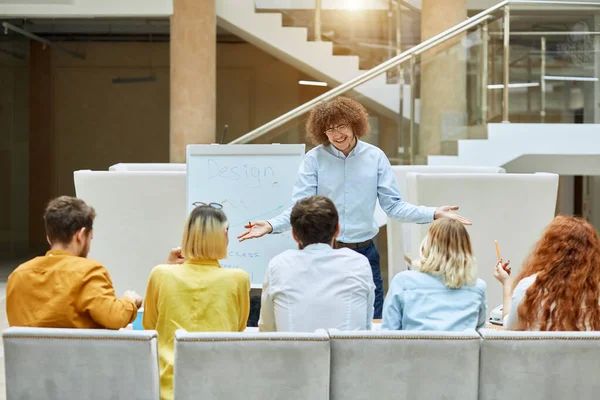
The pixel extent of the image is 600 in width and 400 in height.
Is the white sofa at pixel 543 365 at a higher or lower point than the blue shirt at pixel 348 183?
lower

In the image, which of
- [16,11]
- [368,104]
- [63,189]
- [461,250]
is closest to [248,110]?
[63,189]

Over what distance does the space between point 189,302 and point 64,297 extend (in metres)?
0.38

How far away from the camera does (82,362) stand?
7.66 ft

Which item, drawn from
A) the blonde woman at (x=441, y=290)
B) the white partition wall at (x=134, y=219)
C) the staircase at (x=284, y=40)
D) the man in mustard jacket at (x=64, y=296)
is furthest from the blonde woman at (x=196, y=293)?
the staircase at (x=284, y=40)

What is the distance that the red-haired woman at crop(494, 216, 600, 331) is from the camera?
2.59 m

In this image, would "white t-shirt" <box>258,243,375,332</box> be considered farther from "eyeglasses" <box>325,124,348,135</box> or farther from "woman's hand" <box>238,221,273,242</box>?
"eyeglasses" <box>325,124,348,135</box>

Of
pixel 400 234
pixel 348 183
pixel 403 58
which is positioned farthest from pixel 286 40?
pixel 348 183

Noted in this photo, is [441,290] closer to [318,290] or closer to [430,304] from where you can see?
[430,304]

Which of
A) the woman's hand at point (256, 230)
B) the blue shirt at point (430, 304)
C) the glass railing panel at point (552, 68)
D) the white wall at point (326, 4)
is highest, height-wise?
the white wall at point (326, 4)

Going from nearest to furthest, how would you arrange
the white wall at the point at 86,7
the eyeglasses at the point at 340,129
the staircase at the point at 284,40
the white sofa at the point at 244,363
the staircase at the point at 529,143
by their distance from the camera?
1. the white sofa at the point at 244,363
2. the eyeglasses at the point at 340,129
3. the staircase at the point at 529,143
4. the white wall at the point at 86,7
5. the staircase at the point at 284,40

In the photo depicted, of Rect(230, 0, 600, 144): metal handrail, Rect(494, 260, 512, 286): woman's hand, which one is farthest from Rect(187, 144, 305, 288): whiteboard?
Rect(230, 0, 600, 144): metal handrail

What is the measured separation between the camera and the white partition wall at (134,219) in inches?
185

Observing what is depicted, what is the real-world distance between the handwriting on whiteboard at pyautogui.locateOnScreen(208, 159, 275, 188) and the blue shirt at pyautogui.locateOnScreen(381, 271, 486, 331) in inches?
62.2

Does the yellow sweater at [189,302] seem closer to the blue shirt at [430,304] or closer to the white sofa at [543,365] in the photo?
the blue shirt at [430,304]
